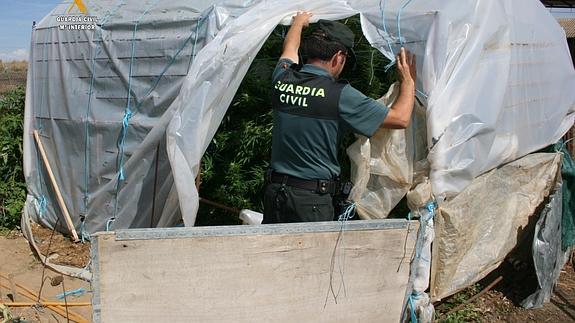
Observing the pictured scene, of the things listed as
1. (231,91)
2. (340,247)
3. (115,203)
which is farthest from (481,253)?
(115,203)

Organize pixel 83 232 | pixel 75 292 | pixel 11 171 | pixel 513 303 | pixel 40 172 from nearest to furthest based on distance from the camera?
pixel 513 303 → pixel 75 292 → pixel 83 232 → pixel 40 172 → pixel 11 171

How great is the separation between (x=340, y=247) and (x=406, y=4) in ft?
5.24

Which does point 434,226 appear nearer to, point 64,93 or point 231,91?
point 231,91

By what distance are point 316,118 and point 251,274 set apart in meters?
0.95

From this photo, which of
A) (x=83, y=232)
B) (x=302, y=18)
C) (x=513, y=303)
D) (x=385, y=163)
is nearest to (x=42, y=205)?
(x=83, y=232)

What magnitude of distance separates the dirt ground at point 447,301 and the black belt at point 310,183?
66.5 inches

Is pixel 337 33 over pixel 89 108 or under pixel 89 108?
over

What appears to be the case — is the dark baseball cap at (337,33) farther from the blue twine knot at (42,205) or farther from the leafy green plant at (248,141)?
the blue twine knot at (42,205)

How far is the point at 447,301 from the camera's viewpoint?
4.69 meters

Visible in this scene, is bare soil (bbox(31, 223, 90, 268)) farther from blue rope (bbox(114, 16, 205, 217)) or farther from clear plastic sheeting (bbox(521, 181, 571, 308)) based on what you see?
clear plastic sheeting (bbox(521, 181, 571, 308))

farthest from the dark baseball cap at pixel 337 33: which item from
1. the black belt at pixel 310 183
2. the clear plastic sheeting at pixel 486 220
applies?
the clear plastic sheeting at pixel 486 220

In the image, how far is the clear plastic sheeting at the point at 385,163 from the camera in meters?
3.49

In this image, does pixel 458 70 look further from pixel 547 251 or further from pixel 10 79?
pixel 10 79

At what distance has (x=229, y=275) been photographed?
9.52ft
